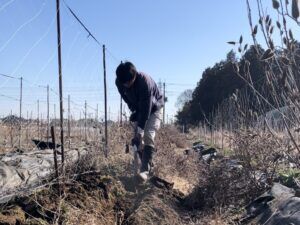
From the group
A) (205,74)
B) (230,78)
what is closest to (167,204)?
(230,78)

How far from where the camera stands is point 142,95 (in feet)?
19.4

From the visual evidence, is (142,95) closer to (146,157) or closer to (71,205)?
(146,157)

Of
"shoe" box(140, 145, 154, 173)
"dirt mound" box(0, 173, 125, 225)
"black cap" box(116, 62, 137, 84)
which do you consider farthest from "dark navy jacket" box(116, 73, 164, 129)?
"dirt mound" box(0, 173, 125, 225)

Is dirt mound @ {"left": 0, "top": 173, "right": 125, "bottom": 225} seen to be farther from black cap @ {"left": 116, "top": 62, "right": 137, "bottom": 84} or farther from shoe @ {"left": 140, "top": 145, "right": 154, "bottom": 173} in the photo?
black cap @ {"left": 116, "top": 62, "right": 137, "bottom": 84}

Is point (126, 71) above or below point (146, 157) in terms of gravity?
above

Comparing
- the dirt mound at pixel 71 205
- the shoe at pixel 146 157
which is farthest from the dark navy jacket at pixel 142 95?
the dirt mound at pixel 71 205

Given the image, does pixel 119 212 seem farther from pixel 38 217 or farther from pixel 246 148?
pixel 246 148

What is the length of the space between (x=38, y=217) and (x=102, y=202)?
0.82 metres

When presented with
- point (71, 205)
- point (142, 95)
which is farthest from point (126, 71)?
point (71, 205)

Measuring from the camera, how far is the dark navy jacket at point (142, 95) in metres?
5.88

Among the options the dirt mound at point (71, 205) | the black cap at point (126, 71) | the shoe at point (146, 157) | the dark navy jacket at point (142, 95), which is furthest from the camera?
the shoe at point (146, 157)

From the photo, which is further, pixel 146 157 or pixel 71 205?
pixel 146 157

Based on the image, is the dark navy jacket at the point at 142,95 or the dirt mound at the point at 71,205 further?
the dark navy jacket at the point at 142,95

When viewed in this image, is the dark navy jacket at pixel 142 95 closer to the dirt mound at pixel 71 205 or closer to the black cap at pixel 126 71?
the black cap at pixel 126 71
